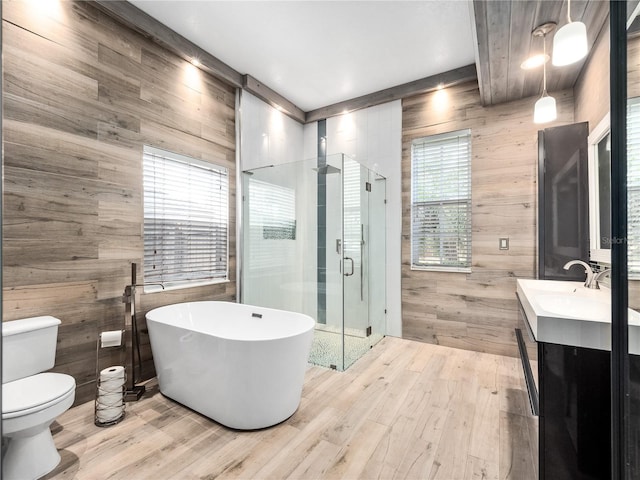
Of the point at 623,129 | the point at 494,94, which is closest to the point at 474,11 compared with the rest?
the point at 494,94

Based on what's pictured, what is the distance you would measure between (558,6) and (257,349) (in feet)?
9.21

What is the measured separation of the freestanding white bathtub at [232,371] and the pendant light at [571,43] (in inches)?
84.2

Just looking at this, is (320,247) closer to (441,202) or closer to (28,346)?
(441,202)

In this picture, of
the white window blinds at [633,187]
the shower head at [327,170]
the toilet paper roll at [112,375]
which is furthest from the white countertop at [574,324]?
the toilet paper roll at [112,375]

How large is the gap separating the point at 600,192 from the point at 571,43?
1173 millimetres

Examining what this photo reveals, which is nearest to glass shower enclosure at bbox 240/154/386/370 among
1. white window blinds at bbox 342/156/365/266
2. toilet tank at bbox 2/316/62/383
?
white window blinds at bbox 342/156/365/266

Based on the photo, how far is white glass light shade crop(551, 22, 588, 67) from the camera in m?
1.64

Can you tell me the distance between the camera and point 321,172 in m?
3.36

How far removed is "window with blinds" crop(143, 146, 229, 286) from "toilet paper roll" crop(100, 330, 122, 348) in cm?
54

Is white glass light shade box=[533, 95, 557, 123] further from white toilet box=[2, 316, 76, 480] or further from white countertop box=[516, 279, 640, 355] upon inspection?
white toilet box=[2, 316, 76, 480]

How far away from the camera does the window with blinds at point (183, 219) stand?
2.73m

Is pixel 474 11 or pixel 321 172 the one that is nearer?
pixel 474 11

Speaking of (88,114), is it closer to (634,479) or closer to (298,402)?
(298,402)

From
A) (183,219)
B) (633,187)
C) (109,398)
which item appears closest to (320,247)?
(183,219)
